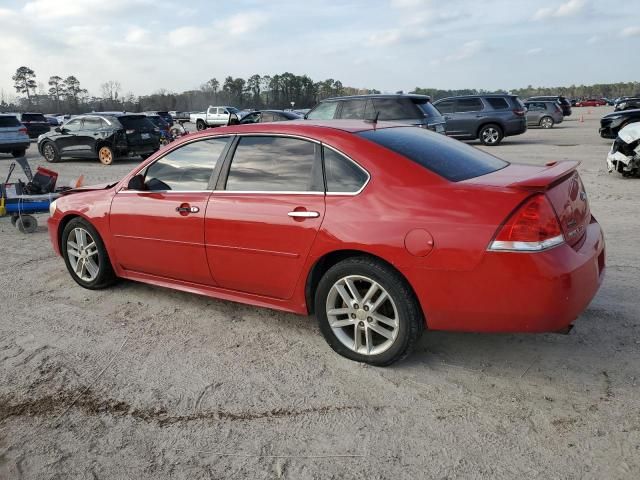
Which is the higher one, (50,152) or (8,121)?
(8,121)

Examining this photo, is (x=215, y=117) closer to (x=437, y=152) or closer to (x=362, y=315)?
(x=437, y=152)

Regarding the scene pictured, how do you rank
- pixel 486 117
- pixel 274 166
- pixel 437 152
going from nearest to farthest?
pixel 437 152 → pixel 274 166 → pixel 486 117

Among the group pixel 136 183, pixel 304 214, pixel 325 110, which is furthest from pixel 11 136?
pixel 304 214

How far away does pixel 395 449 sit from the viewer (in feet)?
8.63

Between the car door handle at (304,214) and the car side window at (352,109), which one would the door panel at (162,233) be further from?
the car side window at (352,109)

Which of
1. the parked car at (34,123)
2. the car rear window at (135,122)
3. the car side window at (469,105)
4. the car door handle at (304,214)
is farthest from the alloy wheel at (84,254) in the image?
the parked car at (34,123)

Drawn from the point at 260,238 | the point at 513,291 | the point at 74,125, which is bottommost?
the point at 513,291

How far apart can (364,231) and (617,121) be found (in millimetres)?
18155

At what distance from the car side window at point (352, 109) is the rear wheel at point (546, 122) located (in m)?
21.3

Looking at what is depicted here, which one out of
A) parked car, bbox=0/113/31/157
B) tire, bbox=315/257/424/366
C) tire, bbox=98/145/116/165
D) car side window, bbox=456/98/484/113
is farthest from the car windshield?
tire, bbox=315/257/424/366

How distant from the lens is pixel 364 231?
3230 mm

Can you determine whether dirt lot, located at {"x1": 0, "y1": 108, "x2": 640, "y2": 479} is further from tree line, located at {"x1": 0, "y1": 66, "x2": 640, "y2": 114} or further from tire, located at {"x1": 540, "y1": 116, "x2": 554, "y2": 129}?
tree line, located at {"x1": 0, "y1": 66, "x2": 640, "y2": 114}

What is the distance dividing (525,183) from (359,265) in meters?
1.06

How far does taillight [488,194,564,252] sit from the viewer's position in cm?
285
